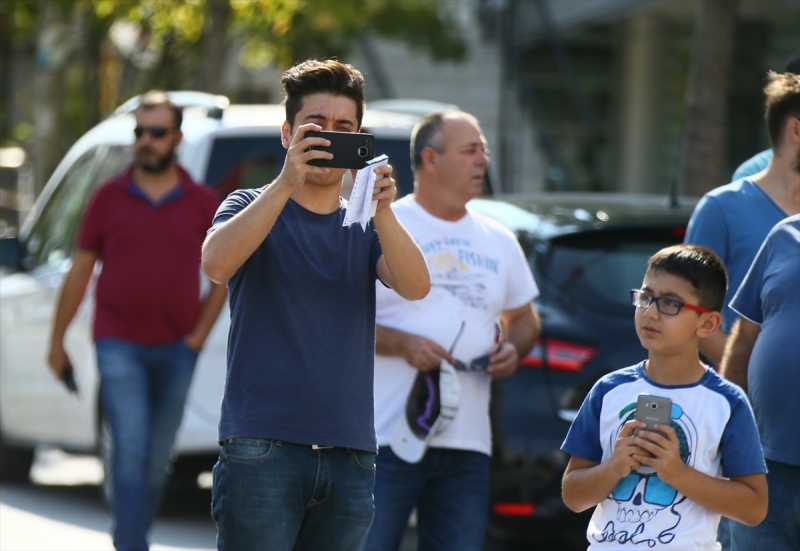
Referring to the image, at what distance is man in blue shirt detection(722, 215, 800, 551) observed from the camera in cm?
392

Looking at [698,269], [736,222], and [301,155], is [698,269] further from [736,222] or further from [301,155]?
[301,155]

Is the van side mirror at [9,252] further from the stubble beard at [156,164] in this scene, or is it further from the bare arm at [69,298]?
the stubble beard at [156,164]

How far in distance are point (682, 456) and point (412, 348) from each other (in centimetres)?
146

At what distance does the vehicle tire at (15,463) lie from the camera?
8.66 m

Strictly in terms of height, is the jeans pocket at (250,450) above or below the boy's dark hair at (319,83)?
below

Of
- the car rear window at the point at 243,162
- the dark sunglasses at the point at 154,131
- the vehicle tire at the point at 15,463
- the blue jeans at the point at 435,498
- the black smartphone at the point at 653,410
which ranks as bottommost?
the vehicle tire at the point at 15,463

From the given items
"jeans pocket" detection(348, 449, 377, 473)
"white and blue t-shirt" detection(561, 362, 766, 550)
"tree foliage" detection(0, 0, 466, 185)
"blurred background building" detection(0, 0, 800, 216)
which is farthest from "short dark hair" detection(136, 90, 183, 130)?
"blurred background building" detection(0, 0, 800, 216)

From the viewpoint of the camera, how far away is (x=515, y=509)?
5422 millimetres

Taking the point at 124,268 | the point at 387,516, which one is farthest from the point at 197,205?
the point at 387,516

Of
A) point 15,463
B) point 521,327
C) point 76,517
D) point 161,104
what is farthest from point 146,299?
point 15,463

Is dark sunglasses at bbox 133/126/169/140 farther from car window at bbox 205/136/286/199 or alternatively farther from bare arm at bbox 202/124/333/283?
bare arm at bbox 202/124/333/283

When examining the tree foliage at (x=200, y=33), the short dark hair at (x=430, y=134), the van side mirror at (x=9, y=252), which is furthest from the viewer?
the tree foliage at (x=200, y=33)

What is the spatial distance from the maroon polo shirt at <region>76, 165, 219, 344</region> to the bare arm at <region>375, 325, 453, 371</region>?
1427mm

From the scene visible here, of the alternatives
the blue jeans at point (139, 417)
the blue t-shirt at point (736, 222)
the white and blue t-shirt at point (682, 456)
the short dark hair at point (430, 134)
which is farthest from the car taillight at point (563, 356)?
the white and blue t-shirt at point (682, 456)
